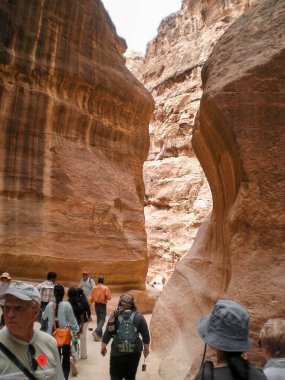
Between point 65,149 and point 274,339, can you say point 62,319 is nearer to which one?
point 274,339

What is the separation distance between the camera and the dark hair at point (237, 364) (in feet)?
6.60

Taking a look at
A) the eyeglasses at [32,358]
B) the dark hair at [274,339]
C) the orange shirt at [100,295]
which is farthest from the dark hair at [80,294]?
the dark hair at [274,339]

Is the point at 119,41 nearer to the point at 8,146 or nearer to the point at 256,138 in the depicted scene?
the point at 8,146

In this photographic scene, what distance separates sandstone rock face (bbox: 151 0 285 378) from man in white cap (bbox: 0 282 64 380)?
2.91 m

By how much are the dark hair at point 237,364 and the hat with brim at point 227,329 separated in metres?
0.03

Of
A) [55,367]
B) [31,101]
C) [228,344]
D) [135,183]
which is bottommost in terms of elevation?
[55,367]

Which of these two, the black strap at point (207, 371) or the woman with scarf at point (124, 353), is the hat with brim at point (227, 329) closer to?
the black strap at point (207, 371)

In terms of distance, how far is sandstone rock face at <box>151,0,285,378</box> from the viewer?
5.12m

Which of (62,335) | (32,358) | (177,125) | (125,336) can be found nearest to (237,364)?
(32,358)

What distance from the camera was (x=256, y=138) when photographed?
5.52 meters

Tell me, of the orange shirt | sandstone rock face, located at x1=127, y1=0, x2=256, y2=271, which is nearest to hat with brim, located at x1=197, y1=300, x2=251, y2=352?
the orange shirt

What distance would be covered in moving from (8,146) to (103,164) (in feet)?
10.5

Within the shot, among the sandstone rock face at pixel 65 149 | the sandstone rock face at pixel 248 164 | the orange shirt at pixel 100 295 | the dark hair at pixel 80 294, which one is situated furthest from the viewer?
the sandstone rock face at pixel 65 149

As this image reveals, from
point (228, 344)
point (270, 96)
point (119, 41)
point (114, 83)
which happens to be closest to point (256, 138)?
point (270, 96)
